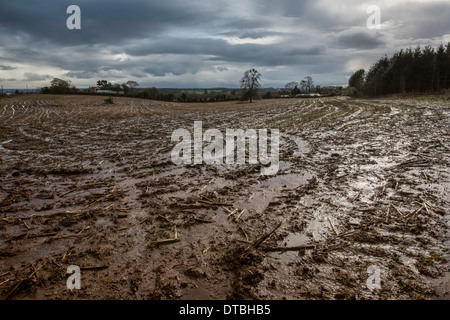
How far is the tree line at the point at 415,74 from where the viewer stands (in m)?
52.4

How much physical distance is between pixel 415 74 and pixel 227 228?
6920 centimetres

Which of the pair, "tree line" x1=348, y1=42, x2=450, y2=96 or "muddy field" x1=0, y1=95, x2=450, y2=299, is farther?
"tree line" x1=348, y1=42, x2=450, y2=96

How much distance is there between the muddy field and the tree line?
5922cm

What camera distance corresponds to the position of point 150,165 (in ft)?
26.9

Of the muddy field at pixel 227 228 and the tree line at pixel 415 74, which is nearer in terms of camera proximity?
the muddy field at pixel 227 228

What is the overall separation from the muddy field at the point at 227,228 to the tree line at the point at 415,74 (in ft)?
194

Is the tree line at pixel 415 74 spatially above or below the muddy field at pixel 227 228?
above

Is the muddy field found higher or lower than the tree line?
lower

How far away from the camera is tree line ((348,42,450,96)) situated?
52406 millimetres

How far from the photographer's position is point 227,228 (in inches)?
176

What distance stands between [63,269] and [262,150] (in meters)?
7.68

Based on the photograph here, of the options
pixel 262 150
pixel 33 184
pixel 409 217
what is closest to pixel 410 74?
pixel 262 150
